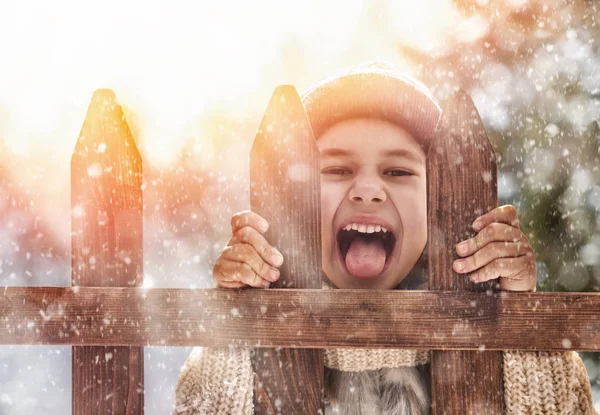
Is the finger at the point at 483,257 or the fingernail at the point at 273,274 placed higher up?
the finger at the point at 483,257

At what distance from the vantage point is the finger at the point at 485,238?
1387mm

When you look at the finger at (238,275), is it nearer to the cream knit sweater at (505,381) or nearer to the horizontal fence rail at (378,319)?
the horizontal fence rail at (378,319)

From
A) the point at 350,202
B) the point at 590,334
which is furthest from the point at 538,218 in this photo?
the point at 590,334

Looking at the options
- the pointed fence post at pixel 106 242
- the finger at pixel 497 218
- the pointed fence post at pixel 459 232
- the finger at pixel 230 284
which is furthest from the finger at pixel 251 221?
the finger at pixel 497 218

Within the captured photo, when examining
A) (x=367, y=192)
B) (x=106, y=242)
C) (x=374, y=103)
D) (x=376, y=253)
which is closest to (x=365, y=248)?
(x=376, y=253)

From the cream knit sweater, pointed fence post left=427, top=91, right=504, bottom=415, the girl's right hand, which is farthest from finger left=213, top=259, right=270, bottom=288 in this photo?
pointed fence post left=427, top=91, right=504, bottom=415

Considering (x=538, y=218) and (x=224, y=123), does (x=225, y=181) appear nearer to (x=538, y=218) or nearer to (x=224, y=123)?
(x=224, y=123)

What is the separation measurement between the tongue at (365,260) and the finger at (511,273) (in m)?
0.48

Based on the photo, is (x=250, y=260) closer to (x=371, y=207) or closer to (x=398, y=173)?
(x=371, y=207)

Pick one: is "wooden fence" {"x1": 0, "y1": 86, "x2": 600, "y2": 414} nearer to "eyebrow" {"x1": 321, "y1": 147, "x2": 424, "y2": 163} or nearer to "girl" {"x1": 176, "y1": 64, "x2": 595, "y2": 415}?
"girl" {"x1": 176, "y1": 64, "x2": 595, "y2": 415}

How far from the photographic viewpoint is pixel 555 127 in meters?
3.37

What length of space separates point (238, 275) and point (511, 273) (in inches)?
23.9

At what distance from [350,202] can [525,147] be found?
1921 mm

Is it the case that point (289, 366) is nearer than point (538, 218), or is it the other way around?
point (289, 366)
